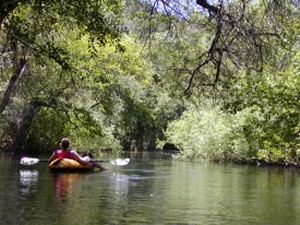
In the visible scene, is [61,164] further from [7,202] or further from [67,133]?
[67,133]

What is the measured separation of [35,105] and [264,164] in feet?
37.2

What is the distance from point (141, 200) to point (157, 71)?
33.4 ft

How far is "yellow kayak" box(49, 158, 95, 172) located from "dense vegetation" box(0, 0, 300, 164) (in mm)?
2861

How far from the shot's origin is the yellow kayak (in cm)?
1767

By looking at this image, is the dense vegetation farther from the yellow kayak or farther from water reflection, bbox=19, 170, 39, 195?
the yellow kayak

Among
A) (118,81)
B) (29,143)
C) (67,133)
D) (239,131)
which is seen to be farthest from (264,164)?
(29,143)

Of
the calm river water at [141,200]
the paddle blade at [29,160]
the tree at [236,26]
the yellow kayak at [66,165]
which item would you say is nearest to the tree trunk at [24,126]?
the paddle blade at [29,160]

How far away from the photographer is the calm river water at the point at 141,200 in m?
8.91

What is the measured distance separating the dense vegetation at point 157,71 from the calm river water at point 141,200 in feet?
6.95

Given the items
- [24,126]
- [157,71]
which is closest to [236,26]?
[157,71]

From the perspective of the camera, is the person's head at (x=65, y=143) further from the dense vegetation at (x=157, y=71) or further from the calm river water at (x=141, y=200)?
the dense vegetation at (x=157, y=71)

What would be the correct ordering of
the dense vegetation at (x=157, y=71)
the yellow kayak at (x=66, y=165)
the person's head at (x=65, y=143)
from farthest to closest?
the person's head at (x=65, y=143) < the yellow kayak at (x=66, y=165) < the dense vegetation at (x=157, y=71)

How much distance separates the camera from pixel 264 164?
27453mm

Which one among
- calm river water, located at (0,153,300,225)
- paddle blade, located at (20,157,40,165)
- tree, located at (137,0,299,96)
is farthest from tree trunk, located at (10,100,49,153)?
tree, located at (137,0,299,96)
